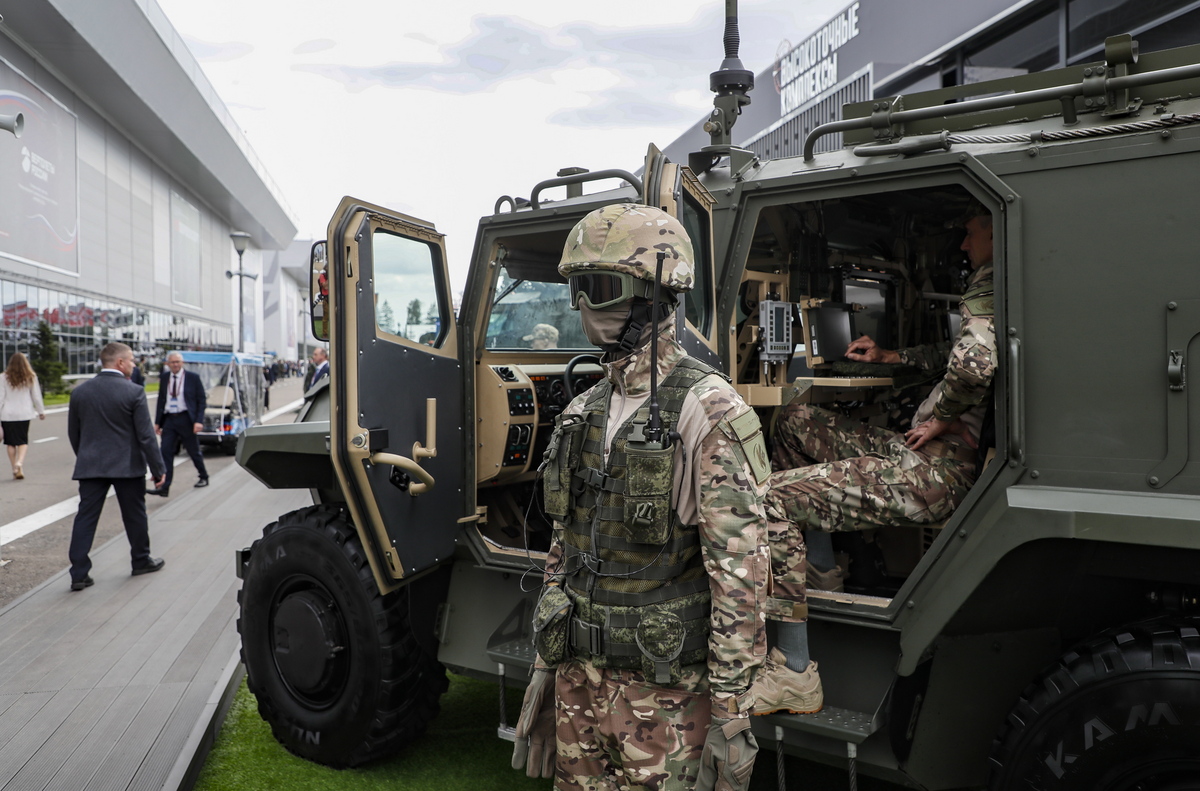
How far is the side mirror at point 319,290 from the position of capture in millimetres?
3088

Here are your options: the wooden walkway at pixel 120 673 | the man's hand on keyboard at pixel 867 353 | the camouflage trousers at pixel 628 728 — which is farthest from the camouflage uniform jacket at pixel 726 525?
the wooden walkway at pixel 120 673

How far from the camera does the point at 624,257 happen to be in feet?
6.51

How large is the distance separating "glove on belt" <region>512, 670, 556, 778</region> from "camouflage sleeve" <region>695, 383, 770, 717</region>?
495 millimetres

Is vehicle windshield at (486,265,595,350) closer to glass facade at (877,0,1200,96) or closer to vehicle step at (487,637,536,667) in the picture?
vehicle step at (487,637,536,667)

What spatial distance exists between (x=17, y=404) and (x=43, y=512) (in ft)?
7.72

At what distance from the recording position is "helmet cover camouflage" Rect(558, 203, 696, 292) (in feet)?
6.53

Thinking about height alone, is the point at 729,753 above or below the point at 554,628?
below

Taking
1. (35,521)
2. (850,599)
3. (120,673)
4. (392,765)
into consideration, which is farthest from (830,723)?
(35,521)

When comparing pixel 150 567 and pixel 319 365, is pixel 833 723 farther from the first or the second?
pixel 319 365

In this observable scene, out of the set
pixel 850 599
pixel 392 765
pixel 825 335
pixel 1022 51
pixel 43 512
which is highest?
pixel 1022 51

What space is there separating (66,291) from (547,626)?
2929 cm

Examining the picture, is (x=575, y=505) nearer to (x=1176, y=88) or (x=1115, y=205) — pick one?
(x=1115, y=205)

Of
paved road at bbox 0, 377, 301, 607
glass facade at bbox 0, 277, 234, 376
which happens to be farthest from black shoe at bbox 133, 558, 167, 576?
glass facade at bbox 0, 277, 234, 376

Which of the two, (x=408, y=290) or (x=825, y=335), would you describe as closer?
(x=408, y=290)
